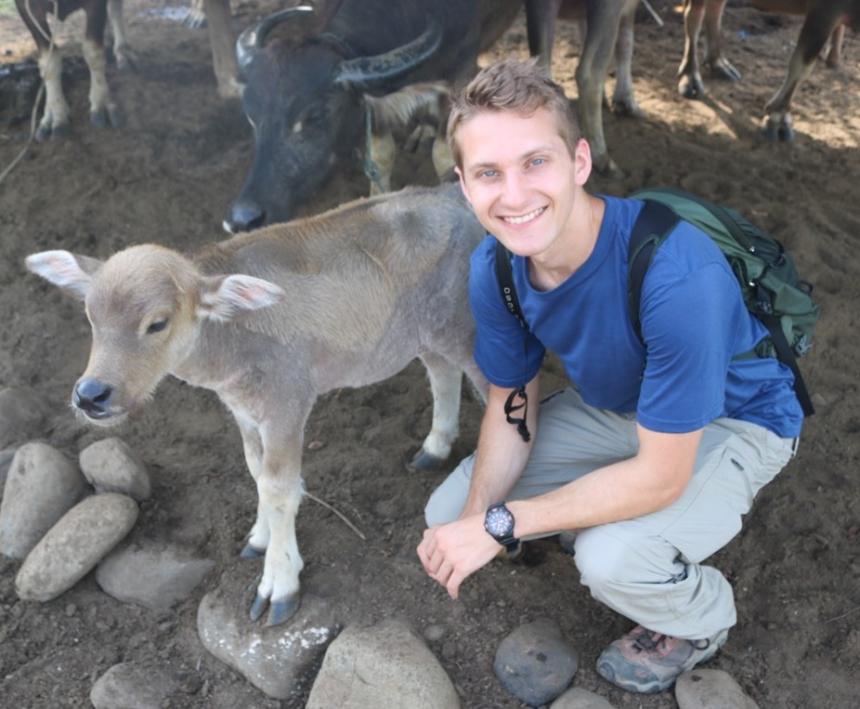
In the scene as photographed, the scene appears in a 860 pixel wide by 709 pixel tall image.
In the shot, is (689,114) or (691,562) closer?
(691,562)

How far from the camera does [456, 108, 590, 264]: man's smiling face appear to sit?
10.2ft

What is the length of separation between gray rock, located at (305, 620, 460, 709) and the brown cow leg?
7249mm

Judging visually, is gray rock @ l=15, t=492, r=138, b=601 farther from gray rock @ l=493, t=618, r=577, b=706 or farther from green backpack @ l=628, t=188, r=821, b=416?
green backpack @ l=628, t=188, r=821, b=416

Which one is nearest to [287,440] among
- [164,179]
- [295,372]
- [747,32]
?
[295,372]

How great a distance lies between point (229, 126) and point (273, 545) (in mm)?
5200

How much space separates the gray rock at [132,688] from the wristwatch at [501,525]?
5.30 ft

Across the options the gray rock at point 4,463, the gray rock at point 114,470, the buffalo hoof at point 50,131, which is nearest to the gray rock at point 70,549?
the gray rock at point 114,470

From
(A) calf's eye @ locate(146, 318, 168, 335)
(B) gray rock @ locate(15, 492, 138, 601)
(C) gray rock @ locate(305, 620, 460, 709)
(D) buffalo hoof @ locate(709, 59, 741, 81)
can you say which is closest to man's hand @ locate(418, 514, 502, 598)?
(C) gray rock @ locate(305, 620, 460, 709)

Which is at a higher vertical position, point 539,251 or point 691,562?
point 539,251

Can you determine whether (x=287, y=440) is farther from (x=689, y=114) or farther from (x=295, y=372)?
(x=689, y=114)

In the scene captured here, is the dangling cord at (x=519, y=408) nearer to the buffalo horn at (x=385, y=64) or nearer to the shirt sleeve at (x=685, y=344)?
the shirt sleeve at (x=685, y=344)

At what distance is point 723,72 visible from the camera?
1005 cm

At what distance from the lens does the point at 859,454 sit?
16.7 ft

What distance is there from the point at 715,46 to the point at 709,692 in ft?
26.4
